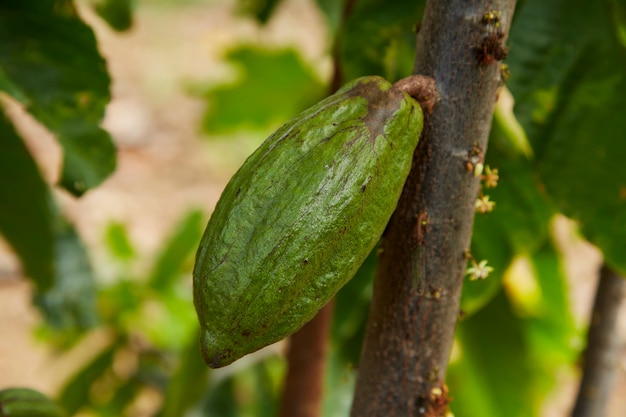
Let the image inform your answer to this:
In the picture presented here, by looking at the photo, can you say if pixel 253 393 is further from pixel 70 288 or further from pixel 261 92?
pixel 261 92

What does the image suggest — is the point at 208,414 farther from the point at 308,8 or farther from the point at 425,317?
the point at 308,8

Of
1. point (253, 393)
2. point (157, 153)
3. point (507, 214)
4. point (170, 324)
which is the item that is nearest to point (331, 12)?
point (507, 214)

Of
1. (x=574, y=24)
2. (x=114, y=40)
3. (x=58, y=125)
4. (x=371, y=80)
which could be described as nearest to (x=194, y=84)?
(x=58, y=125)

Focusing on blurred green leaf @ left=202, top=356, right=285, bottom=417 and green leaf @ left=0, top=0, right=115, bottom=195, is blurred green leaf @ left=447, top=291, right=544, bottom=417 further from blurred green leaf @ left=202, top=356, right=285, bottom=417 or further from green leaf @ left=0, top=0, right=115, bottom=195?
green leaf @ left=0, top=0, right=115, bottom=195

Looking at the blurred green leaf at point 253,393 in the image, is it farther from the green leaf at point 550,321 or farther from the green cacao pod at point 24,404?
the green cacao pod at point 24,404

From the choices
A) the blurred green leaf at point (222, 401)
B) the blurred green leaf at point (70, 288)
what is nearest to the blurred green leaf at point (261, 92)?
the blurred green leaf at point (70, 288)
